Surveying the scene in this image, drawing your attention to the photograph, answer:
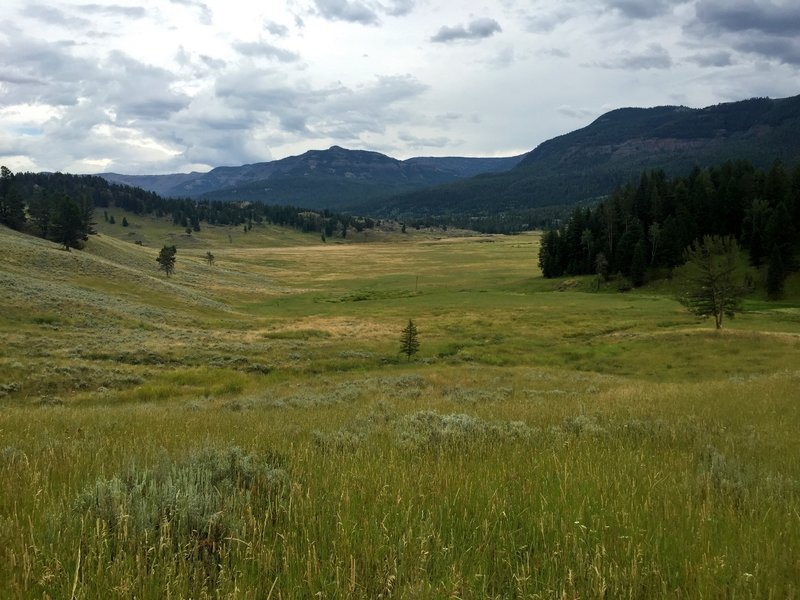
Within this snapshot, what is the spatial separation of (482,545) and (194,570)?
2044mm

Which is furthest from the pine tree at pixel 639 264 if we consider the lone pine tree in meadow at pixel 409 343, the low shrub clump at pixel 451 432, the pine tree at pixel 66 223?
the pine tree at pixel 66 223

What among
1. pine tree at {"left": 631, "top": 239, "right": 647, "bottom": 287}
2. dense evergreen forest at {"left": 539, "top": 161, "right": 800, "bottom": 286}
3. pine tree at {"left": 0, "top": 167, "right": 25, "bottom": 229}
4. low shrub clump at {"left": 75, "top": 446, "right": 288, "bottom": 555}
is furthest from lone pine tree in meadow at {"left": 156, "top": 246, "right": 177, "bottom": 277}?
low shrub clump at {"left": 75, "top": 446, "right": 288, "bottom": 555}

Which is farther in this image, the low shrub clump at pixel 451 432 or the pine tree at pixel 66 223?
the pine tree at pixel 66 223

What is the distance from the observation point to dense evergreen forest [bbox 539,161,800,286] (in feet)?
284

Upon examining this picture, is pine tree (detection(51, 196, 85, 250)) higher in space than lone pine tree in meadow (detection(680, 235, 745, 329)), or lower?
higher

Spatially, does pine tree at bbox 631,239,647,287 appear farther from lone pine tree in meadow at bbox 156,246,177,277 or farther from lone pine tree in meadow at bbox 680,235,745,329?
lone pine tree in meadow at bbox 156,246,177,277

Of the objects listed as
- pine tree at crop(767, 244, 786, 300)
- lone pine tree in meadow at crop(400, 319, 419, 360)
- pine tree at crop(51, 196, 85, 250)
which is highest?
pine tree at crop(51, 196, 85, 250)

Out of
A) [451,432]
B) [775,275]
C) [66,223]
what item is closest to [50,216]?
[66,223]

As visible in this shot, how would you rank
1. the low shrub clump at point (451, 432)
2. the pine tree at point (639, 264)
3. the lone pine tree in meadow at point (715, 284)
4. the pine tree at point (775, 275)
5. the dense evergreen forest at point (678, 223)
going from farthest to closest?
1. the pine tree at point (639, 264)
2. the dense evergreen forest at point (678, 223)
3. the pine tree at point (775, 275)
4. the lone pine tree in meadow at point (715, 284)
5. the low shrub clump at point (451, 432)

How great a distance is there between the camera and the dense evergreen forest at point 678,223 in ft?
284

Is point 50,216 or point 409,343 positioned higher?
point 50,216

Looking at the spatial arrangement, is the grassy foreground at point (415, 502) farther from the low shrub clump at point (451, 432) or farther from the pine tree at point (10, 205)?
the pine tree at point (10, 205)

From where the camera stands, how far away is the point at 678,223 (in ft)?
321

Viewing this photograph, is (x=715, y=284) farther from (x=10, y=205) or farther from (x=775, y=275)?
(x=10, y=205)
